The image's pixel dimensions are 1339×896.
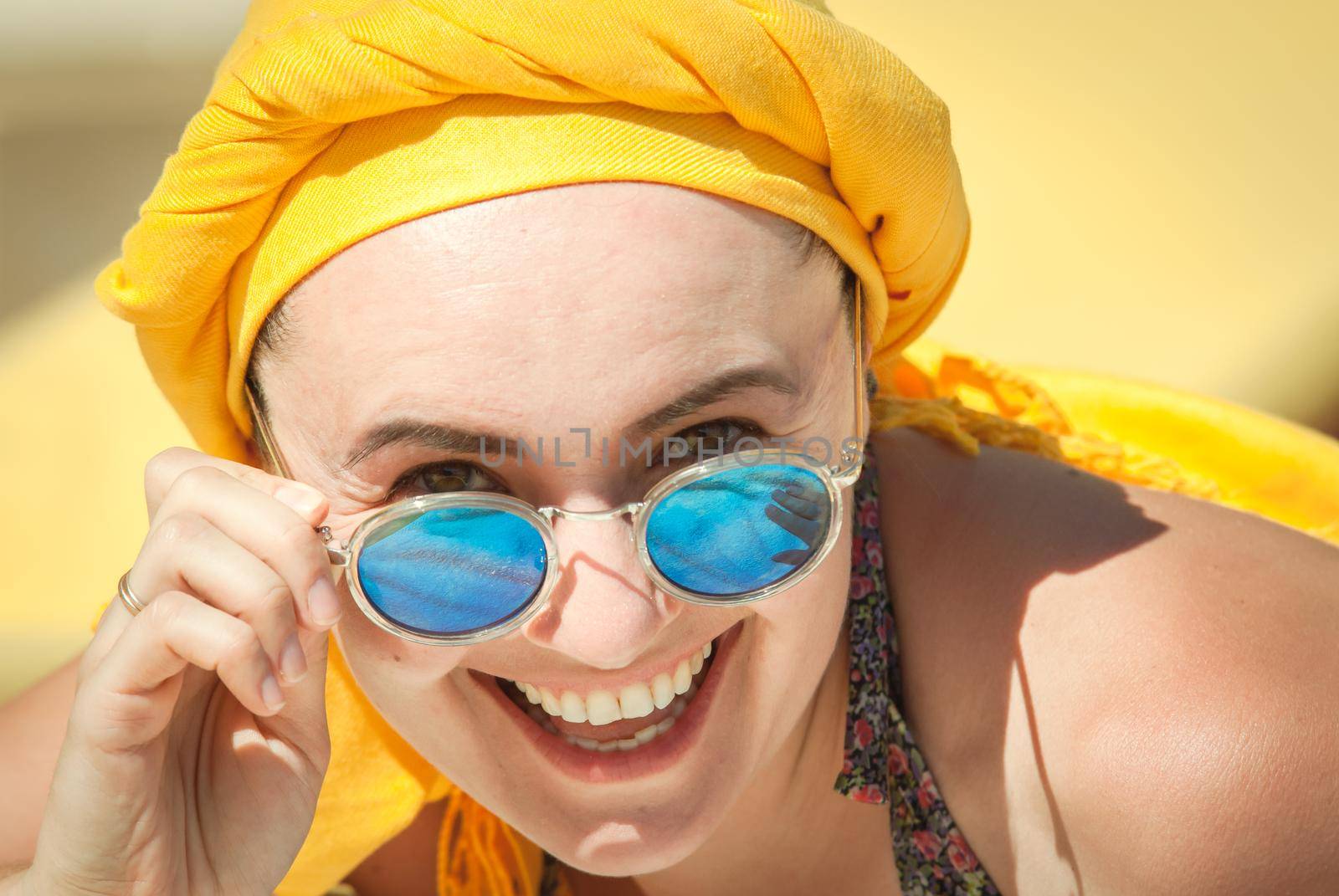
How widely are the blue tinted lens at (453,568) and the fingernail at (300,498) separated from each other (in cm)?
9

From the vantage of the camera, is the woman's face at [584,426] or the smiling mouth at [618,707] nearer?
the woman's face at [584,426]

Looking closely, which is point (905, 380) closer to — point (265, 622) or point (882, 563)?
point (882, 563)

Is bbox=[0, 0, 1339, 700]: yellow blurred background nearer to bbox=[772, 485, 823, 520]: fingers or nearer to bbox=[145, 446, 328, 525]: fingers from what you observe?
bbox=[145, 446, 328, 525]: fingers

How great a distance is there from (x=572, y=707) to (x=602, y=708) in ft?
0.15

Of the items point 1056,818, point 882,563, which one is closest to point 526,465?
point 882,563

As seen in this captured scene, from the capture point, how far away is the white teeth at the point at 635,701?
168 centimetres

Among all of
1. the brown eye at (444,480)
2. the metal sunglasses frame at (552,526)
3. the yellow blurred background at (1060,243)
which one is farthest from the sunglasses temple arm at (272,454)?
the yellow blurred background at (1060,243)

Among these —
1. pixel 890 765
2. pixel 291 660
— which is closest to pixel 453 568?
pixel 291 660

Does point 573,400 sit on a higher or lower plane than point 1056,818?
higher

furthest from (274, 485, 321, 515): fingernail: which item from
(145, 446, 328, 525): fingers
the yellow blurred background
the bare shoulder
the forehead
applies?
the yellow blurred background

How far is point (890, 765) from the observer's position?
202cm

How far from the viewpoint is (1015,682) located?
1.89 m

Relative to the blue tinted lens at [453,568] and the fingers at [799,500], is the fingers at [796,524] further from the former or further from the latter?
the blue tinted lens at [453,568]

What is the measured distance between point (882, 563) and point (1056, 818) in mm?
502
